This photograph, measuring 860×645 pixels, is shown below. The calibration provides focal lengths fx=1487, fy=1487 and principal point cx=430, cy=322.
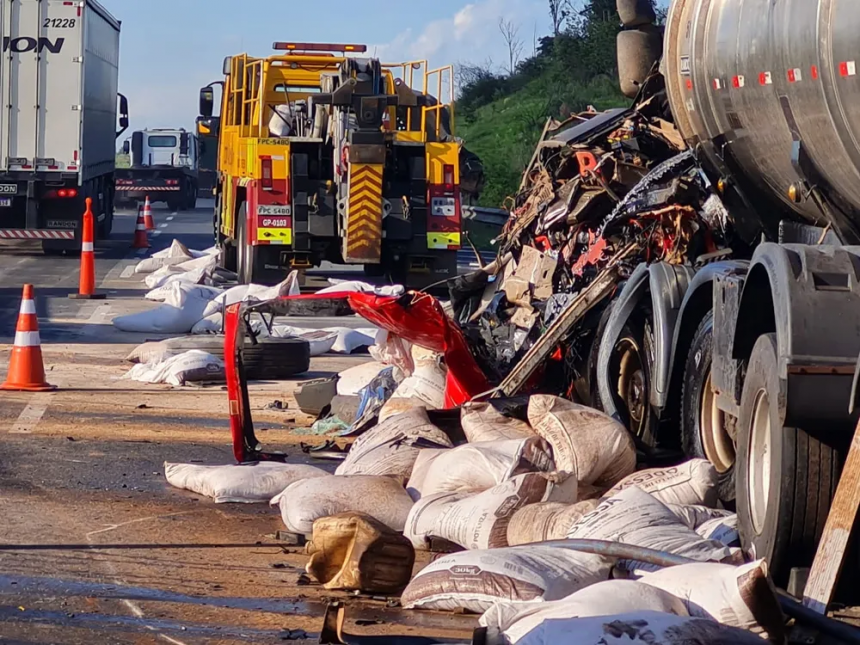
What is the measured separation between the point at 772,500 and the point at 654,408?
79.3 inches

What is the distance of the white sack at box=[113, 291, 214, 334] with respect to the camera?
1350 cm

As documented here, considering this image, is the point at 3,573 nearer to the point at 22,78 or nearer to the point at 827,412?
the point at 827,412

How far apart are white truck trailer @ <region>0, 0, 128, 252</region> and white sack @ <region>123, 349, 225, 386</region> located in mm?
10712

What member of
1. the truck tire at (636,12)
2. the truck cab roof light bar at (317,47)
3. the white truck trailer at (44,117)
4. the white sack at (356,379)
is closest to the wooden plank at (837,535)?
the white sack at (356,379)

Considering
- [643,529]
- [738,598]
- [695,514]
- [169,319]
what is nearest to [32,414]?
[169,319]

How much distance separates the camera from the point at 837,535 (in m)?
4.81

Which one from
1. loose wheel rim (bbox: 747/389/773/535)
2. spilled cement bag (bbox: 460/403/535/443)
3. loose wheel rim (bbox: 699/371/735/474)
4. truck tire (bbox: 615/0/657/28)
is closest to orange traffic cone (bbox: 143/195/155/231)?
truck tire (bbox: 615/0/657/28)

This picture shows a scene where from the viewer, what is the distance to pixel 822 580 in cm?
482

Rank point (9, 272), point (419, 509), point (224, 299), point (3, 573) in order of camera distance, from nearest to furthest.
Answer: point (3, 573)
point (419, 509)
point (224, 299)
point (9, 272)

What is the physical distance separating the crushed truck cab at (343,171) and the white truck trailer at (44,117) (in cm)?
386

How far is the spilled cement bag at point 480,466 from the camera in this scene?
627 cm

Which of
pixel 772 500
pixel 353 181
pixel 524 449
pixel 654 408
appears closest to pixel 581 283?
pixel 654 408

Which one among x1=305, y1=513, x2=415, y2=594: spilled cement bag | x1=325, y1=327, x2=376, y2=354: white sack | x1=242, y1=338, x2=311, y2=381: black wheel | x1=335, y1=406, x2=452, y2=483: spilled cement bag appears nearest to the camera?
x1=305, y1=513, x2=415, y2=594: spilled cement bag

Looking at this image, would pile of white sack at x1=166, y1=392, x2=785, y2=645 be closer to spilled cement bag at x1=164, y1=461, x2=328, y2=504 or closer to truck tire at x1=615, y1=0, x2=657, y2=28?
spilled cement bag at x1=164, y1=461, x2=328, y2=504
